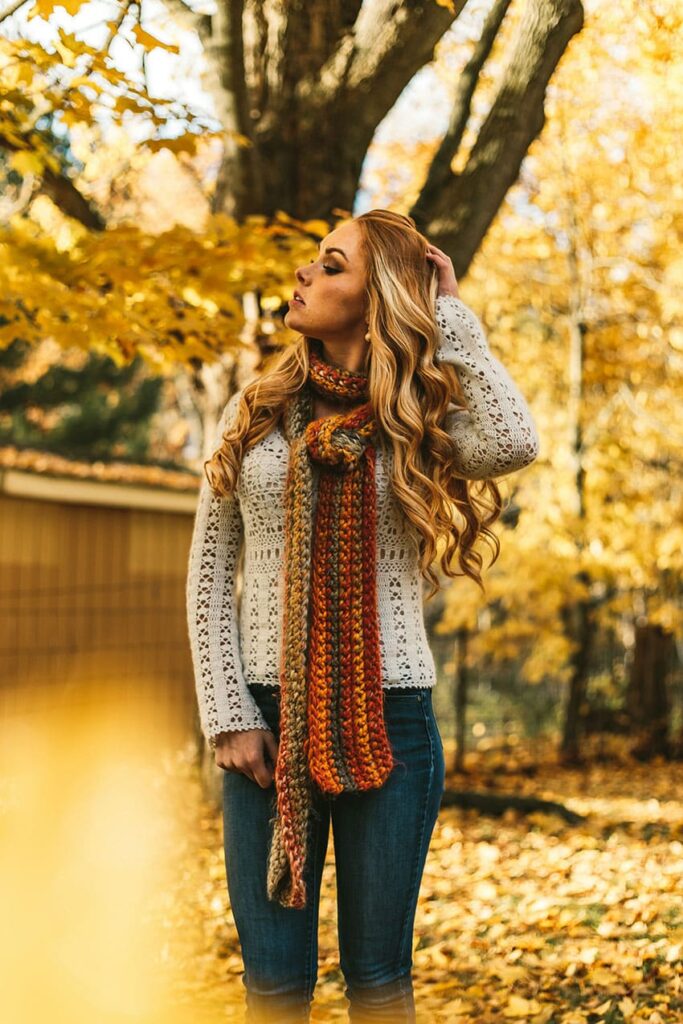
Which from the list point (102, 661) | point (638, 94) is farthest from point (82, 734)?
point (638, 94)

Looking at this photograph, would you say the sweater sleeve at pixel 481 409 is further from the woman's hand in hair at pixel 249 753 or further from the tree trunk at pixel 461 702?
the tree trunk at pixel 461 702

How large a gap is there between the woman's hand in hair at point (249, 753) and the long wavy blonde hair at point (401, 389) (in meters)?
0.46

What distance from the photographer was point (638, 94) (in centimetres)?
717

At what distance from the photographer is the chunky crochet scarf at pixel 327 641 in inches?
74.6

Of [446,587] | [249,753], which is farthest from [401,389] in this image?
[446,587]

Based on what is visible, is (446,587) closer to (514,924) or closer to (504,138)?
(514,924)

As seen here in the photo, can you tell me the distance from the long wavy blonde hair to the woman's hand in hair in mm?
461

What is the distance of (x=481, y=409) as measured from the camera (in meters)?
2.07

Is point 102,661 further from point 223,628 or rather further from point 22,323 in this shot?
point 223,628

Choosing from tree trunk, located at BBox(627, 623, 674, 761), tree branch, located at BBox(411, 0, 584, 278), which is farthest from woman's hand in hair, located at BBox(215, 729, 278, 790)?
tree trunk, located at BBox(627, 623, 674, 761)

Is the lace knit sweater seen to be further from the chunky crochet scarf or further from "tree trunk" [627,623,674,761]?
"tree trunk" [627,623,674,761]

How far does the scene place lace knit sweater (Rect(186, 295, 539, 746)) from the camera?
1.99m

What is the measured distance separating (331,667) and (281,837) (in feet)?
1.05

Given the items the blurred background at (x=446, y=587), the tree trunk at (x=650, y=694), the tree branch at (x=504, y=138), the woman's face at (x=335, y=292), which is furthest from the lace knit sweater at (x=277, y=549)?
the tree trunk at (x=650, y=694)
